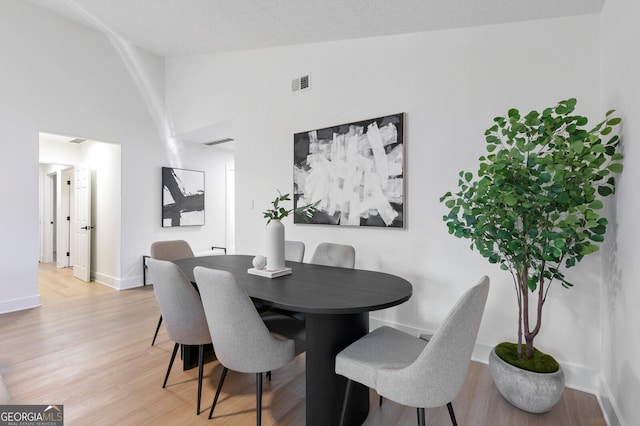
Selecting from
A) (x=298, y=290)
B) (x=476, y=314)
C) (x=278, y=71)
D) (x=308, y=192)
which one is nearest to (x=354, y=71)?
(x=278, y=71)

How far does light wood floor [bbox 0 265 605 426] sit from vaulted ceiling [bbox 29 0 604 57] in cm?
256

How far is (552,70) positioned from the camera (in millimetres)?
2166

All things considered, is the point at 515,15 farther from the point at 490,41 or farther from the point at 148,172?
the point at 148,172

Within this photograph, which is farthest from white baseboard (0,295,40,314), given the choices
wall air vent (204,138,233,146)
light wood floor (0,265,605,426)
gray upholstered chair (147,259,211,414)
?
wall air vent (204,138,233,146)

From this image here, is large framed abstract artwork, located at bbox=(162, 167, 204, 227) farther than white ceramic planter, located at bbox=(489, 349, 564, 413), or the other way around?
large framed abstract artwork, located at bbox=(162, 167, 204, 227)

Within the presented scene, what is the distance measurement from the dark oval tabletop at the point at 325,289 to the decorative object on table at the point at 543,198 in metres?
0.61

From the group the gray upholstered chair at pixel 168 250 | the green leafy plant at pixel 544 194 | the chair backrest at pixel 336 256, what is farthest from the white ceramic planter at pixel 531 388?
the gray upholstered chair at pixel 168 250

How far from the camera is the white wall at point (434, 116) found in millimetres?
2117

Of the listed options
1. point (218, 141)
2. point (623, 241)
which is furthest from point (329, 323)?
point (218, 141)

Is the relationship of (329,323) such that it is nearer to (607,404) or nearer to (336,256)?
(336,256)

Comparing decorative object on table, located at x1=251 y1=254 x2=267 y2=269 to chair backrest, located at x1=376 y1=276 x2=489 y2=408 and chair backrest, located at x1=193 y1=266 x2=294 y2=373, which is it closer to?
chair backrest, located at x1=193 y1=266 x2=294 y2=373

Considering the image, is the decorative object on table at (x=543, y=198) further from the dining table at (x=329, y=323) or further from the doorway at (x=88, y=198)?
the doorway at (x=88, y=198)

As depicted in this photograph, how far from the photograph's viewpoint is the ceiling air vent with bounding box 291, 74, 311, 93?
11.2ft

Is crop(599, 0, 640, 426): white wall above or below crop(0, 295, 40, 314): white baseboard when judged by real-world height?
above
